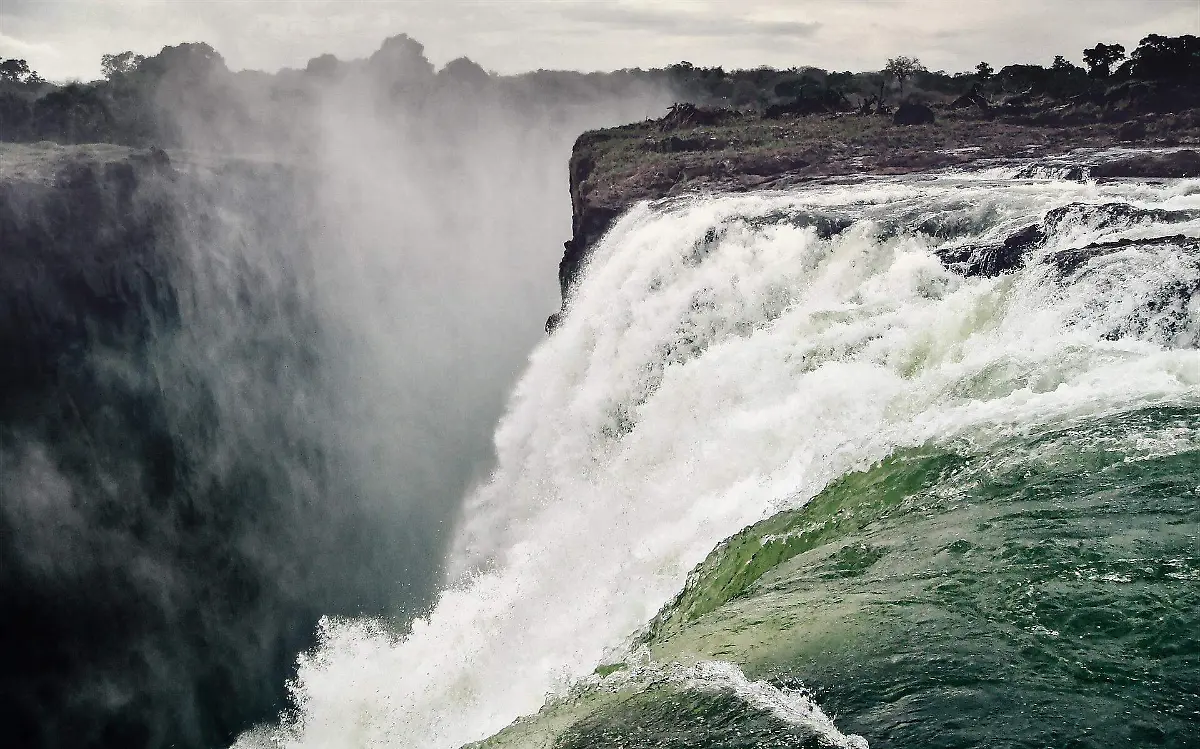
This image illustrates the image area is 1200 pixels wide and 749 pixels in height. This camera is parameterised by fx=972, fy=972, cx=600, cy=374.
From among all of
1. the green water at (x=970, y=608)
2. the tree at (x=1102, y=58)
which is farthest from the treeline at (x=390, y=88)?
the green water at (x=970, y=608)

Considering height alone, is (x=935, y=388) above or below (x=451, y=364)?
above

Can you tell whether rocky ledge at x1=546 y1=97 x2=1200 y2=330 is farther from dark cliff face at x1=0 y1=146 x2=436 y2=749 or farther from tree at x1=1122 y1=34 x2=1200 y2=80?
dark cliff face at x1=0 y1=146 x2=436 y2=749

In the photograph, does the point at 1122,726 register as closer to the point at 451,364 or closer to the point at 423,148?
the point at 451,364

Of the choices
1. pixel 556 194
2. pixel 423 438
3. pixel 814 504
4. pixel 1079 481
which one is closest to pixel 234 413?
pixel 423 438

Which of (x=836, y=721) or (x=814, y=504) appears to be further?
(x=814, y=504)

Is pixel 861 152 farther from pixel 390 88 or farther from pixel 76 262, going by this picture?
pixel 390 88

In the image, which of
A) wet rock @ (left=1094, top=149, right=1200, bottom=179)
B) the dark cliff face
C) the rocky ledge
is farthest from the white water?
the rocky ledge

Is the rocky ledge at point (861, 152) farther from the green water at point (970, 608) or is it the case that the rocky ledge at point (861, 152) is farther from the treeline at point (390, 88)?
the green water at point (970, 608)
